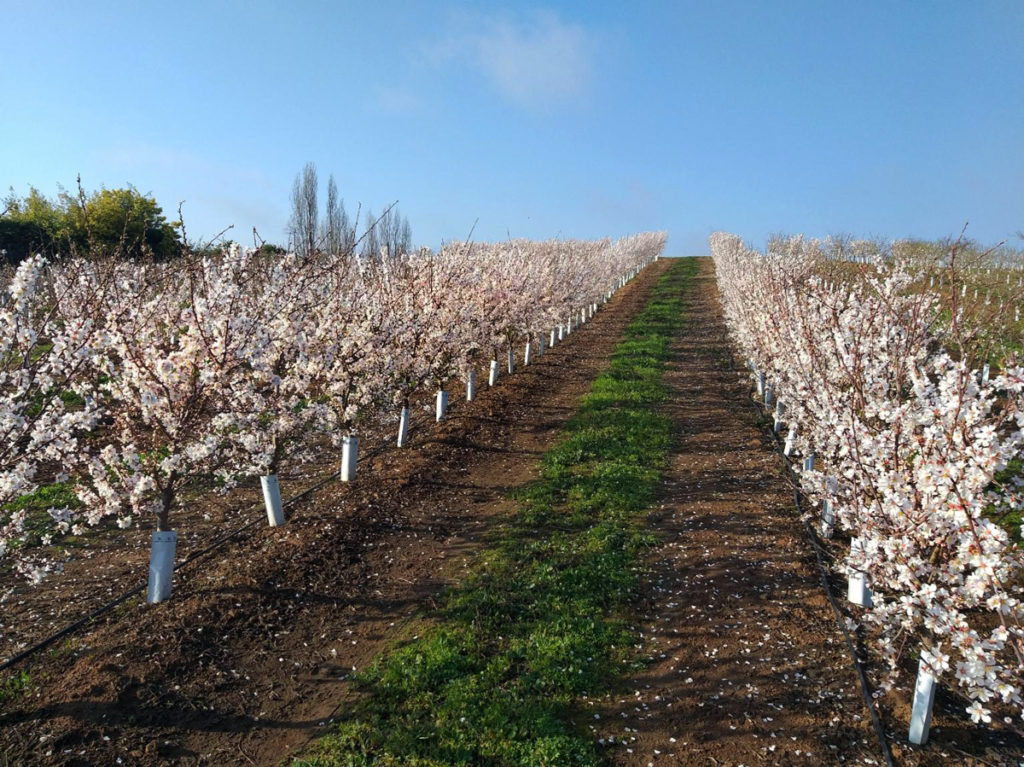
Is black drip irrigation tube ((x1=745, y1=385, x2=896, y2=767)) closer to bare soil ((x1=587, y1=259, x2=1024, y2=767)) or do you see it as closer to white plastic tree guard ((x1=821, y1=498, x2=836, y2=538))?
bare soil ((x1=587, y1=259, x2=1024, y2=767))

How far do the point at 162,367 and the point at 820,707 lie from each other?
7.17 m

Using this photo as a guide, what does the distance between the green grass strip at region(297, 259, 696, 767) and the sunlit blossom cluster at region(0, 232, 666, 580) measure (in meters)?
3.25

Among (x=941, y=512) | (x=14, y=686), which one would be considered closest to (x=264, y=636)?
(x=14, y=686)

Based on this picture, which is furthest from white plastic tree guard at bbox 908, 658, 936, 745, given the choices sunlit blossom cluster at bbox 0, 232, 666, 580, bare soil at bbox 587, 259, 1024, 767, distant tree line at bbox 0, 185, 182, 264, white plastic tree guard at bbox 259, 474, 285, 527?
distant tree line at bbox 0, 185, 182, 264

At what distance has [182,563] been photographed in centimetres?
792

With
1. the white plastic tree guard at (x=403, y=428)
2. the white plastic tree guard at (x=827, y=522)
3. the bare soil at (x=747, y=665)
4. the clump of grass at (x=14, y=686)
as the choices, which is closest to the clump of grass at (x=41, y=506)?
the clump of grass at (x=14, y=686)

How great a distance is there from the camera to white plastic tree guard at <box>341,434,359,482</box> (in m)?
10.8

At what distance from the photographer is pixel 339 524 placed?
9.05 m

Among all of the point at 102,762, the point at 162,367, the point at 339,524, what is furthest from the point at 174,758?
the point at 339,524

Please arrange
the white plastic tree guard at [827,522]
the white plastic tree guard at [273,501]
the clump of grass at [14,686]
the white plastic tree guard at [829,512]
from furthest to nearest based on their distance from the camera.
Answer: the white plastic tree guard at [273,501] < the white plastic tree guard at [827,522] < the white plastic tree guard at [829,512] < the clump of grass at [14,686]

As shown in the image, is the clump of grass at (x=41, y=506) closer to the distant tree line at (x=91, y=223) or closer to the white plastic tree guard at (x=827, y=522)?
the white plastic tree guard at (x=827, y=522)

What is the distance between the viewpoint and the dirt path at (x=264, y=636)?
5.14m

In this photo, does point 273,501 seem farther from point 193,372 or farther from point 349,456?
point 193,372

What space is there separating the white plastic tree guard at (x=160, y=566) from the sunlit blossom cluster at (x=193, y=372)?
0.29 metres
